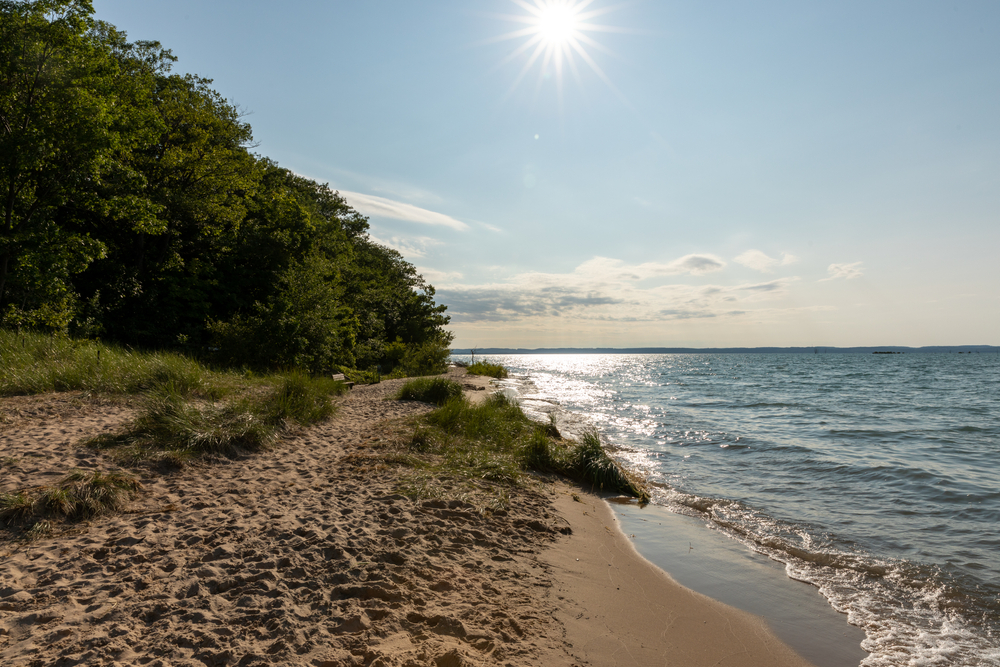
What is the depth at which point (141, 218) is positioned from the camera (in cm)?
1588

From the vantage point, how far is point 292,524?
16.6ft

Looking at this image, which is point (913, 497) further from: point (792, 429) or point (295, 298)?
point (295, 298)

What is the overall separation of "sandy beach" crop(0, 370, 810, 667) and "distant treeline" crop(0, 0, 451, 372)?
1050 cm

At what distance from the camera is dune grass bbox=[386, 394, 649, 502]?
7660 mm

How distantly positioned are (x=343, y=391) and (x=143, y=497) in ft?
31.7

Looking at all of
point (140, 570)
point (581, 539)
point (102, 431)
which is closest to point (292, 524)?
point (140, 570)

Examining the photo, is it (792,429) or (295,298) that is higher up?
(295,298)

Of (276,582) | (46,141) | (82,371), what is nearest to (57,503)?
(276,582)

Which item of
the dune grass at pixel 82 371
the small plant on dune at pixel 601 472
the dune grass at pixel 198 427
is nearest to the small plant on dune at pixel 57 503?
the dune grass at pixel 198 427

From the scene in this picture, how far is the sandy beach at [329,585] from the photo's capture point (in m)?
3.21

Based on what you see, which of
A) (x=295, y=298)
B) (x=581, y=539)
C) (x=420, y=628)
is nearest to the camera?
(x=420, y=628)

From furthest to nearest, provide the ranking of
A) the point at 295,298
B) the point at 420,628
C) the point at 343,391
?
the point at 295,298, the point at 343,391, the point at 420,628

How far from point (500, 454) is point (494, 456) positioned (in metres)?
0.31

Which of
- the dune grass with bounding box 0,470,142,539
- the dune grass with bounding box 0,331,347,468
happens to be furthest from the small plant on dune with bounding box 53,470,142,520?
the dune grass with bounding box 0,331,347,468
